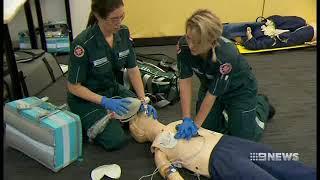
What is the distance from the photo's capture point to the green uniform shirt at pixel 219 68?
1.74m

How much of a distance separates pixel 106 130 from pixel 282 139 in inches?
37.8

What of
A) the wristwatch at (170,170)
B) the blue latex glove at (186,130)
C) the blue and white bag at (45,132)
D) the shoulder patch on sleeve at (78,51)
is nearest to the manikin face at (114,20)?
the shoulder patch on sleeve at (78,51)

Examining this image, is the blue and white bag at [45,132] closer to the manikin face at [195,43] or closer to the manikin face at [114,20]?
the manikin face at [114,20]

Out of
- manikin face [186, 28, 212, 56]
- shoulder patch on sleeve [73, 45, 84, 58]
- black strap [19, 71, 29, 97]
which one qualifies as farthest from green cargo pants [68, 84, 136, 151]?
manikin face [186, 28, 212, 56]

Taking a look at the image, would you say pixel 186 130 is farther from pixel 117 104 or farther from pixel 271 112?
pixel 271 112

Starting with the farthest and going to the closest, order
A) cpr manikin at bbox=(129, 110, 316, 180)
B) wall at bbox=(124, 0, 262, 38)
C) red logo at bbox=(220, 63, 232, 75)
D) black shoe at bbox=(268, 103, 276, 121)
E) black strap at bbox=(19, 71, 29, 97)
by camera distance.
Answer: wall at bbox=(124, 0, 262, 38), black strap at bbox=(19, 71, 29, 97), black shoe at bbox=(268, 103, 276, 121), red logo at bbox=(220, 63, 232, 75), cpr manikin at bbox=(129, 110, 316, 180)

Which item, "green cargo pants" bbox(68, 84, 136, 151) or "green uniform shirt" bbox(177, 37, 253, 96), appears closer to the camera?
"green uniform shirt" bbox(177, 37, 253, 96)

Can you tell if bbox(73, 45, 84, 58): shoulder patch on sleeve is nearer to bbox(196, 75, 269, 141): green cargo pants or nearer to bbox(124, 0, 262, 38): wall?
bbox(196, 75, 269, 141): green cargo pants

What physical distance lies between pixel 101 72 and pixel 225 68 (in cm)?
66

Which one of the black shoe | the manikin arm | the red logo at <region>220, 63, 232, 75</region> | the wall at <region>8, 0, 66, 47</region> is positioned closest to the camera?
the manikin arm

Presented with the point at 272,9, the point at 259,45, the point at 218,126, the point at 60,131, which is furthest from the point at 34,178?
the point at 272,9

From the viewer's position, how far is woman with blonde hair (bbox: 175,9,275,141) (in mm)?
1607

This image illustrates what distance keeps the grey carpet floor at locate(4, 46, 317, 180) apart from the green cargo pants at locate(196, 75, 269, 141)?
17 centimetres

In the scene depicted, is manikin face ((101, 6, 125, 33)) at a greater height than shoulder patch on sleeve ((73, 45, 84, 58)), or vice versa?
manikin face ((101, 6, 125, 33))
